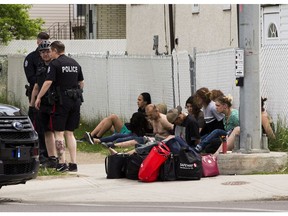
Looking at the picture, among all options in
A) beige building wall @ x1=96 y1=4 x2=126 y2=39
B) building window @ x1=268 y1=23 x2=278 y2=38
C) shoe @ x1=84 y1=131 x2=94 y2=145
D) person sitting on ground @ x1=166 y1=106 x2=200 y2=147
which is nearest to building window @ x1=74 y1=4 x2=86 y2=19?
beige building wall @ x1=96 y1=4 x2=126 y2=39

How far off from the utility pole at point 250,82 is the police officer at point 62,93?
236 cm

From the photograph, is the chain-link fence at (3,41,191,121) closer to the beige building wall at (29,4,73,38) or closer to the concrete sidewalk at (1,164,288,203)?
the concrete sidewalk at (1,164,288,203)

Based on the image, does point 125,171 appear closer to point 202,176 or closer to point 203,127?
point 202,176

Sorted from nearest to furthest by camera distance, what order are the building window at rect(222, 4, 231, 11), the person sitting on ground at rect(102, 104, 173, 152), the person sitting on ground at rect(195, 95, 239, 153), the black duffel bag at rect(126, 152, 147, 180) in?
the black duffel bag at rect(126, 152, 147, 180), the person sitting on ground at rect(195, 95, 239, 153), the person sitting on ground at rect(102, 104, 173, 152), the building window at rect(222, 4, 231, 11)

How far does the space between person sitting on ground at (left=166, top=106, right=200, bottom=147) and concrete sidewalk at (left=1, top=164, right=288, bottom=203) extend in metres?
1.69

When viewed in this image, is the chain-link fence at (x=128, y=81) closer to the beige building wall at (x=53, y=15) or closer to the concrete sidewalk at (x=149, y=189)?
the concrete sidewalk at (x=149, y=189)

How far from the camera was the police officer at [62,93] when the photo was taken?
1507 cm

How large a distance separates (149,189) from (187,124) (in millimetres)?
2913

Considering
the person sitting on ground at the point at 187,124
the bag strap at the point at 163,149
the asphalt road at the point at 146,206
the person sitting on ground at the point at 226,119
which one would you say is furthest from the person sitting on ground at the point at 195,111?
the asphalt road at the point at 146,206

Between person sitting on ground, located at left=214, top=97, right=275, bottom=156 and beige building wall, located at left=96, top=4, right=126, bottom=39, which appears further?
beige building wall, located at left=96, top=4, right=126, bottom=39

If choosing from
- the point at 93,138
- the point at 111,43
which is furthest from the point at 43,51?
the point at 111,43

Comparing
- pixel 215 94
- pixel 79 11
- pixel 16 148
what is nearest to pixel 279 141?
pixel 215 94

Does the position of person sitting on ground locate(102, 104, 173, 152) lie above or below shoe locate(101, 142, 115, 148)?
above

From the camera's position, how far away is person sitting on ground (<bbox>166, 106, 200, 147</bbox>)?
16031 mm
